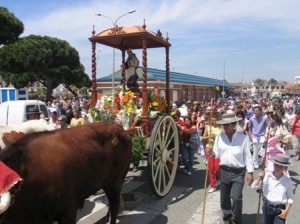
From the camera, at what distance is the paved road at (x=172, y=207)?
5445 millimetres

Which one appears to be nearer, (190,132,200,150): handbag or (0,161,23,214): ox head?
(0,161,23,214): ox head

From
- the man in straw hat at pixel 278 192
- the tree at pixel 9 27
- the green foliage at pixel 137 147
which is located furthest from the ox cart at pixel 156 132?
the tree at pixel 9 27

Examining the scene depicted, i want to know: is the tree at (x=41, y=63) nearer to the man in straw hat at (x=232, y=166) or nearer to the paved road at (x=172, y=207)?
the paved road at (x=172, y=207)

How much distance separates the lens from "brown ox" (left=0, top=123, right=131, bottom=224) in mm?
A: 3330

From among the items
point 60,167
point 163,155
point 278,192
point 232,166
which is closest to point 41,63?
point 163,155

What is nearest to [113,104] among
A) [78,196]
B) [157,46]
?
[157,46]

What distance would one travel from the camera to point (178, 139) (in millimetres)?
7270

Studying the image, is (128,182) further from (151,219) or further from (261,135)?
Result: (261,135)

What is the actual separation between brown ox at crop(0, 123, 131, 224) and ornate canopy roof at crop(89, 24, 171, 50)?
254 centimetres

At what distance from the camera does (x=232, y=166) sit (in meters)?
4.89

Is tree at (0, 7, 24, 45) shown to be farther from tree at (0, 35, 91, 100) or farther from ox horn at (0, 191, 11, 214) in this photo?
ox horn at (0, 191, 11, 214)

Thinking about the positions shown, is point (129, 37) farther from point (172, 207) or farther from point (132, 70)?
point (172, 207)

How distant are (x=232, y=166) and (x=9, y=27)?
2234 cm

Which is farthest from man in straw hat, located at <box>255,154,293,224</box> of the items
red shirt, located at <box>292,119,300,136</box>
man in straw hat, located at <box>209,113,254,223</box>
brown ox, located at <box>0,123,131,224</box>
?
red shirt, located at <box>292,119,300,136</box>
